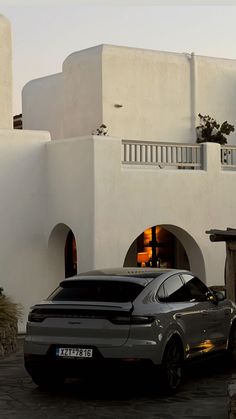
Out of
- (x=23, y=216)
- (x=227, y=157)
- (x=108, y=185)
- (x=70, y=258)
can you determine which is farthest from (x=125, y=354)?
(x=70, y=258)

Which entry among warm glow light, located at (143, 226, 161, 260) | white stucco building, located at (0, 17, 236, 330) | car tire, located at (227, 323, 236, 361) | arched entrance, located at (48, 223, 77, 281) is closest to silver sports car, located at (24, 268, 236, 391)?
car tire, located at (227, 323, 236, 361)

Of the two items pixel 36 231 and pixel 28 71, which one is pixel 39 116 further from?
pixel 36 231

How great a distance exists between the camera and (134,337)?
10336mm

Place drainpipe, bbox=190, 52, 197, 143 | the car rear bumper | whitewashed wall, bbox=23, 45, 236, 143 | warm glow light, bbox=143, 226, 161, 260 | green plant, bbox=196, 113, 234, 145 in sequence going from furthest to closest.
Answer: drainpipe, bbox=190, 52, 197, 143, green plant, bbox=196, 113, 234, 145, warm glow light, bbox=143, 226, 161, 260, whitewashed wall, bbox=23, 45, 236, 143, the car rear bumper

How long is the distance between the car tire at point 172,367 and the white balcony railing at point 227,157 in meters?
11.5

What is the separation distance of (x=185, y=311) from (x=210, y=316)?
89 centimetres

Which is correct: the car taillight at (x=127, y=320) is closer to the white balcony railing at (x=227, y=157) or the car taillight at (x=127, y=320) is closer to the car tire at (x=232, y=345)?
the car tire at (x=232, y=345)

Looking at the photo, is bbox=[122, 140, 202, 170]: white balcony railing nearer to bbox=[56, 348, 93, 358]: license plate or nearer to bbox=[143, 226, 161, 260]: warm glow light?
bbox=[143, 226, 161, 260]: warm glow light

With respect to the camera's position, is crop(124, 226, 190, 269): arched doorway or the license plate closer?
the license plate

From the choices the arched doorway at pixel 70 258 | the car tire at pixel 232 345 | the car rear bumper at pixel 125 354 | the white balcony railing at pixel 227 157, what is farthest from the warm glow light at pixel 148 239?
the car rear bumper at pixel 125 354

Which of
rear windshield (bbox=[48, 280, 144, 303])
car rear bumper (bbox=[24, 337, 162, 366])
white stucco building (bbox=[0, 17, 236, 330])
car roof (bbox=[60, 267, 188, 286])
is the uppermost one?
white stucco building (bbox=[0, 17, 236, 330])

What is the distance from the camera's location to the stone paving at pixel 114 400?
382 inches

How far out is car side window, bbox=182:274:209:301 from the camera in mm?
12109

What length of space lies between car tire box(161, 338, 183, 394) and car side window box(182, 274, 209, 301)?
117cm
